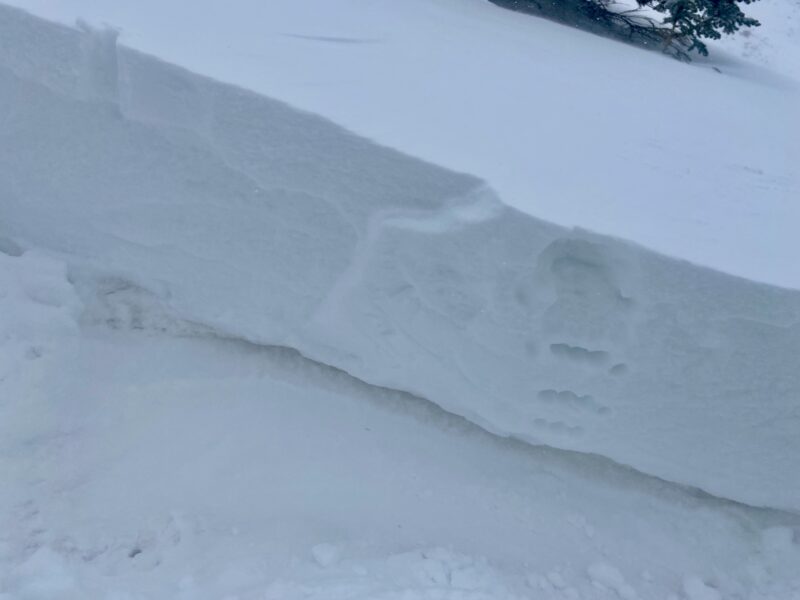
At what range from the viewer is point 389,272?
1605 mm

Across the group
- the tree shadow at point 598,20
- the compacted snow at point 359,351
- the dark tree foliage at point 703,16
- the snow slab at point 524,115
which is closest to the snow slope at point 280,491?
the compacted snow at point 359,351

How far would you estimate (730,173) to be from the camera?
5.95 ft

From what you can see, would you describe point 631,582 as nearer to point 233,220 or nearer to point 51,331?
point 233,220

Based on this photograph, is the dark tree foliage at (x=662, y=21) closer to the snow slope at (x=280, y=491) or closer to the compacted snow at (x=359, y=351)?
the compacted snow at (x=359, y=351)

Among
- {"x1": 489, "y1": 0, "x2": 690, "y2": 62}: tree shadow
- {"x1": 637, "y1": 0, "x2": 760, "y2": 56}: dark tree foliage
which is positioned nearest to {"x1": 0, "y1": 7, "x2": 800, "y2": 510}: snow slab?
{"x1": 637, "y1": 0, "x2": 760, "y2": 56}: dark tree foliage

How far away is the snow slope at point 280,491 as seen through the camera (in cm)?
155

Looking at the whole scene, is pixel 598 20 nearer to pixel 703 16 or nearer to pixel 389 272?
pixel 703 16

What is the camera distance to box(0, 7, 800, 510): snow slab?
1507 mm

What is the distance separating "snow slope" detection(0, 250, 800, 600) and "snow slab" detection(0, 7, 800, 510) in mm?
89

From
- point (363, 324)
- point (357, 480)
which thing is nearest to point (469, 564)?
point (357, 480)

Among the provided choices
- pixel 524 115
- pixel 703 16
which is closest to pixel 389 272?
pixel 524 115

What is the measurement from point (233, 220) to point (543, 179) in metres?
0.74

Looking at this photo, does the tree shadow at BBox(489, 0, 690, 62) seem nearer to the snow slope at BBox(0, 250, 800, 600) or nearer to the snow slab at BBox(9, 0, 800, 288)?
the snow slab at BBox(9, 0, 800, 288)

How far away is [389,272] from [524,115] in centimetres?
55
